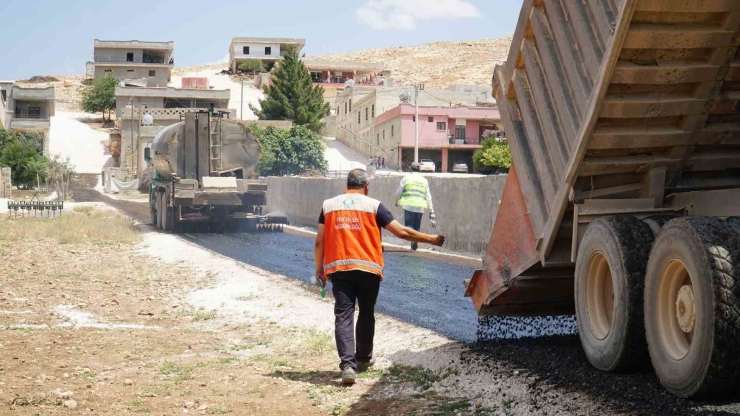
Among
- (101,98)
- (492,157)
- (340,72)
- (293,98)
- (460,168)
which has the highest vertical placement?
(340,72)

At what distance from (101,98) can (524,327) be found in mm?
89731

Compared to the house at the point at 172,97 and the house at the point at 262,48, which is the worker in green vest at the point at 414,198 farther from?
the house at the point at 262,48

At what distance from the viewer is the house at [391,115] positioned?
6556 cm

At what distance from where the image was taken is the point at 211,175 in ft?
80.0

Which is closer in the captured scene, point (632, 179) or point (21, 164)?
point (632, 179)

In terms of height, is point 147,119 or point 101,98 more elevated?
point 101,98

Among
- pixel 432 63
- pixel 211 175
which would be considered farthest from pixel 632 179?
pixel 432 63

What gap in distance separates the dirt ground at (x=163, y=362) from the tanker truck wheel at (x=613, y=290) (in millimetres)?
1019

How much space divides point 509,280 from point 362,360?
4.25 feet

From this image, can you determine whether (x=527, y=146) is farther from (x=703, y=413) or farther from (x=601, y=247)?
(x=703, y=413)

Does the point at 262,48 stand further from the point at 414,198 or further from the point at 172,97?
the point at 414,198

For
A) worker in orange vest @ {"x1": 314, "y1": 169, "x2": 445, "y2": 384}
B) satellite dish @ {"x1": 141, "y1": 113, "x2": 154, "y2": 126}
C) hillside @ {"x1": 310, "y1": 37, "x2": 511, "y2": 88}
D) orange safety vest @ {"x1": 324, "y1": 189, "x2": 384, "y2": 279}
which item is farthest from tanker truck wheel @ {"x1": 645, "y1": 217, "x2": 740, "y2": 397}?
hillside @ {"x1": 310, "y1": 37, "x2": 511, "y2": 88}

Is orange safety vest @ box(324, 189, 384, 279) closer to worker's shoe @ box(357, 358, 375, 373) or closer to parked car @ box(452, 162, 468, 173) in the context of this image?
worker's shoe @ box(357, 358, 375, 373)

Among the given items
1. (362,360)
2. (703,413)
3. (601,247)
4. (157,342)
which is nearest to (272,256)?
(157,342)
